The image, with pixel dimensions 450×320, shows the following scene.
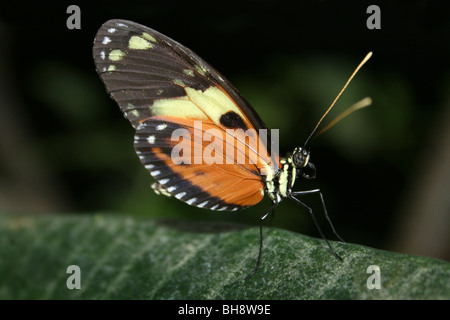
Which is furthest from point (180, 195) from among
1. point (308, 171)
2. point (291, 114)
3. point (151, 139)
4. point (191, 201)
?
point (291, 114)

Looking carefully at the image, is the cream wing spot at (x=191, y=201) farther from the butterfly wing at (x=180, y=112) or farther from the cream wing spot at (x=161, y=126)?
the cream wing spot at (x=161, y=126)

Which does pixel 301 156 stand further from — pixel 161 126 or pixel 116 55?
pixel 116 55

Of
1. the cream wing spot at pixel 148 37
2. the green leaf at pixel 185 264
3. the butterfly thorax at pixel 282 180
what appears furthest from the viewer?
the butterfly thorax at pixel 282 180

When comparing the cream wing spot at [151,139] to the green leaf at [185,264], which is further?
the cream wing spot at [151,139]

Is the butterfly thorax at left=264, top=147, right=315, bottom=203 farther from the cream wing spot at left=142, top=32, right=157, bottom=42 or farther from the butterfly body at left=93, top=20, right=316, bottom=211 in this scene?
the cream wing spot at left=142, top=32, right=157, bottom=42

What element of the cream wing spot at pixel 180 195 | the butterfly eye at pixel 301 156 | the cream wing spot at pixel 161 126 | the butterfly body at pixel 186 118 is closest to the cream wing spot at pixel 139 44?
the butterfly body at pixel 186 118

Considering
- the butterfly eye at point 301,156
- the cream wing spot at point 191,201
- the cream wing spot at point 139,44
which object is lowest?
the cream wing spot at point 191,201

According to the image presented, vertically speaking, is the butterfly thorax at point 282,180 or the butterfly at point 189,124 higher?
Result: the butterfly at point 189,124
